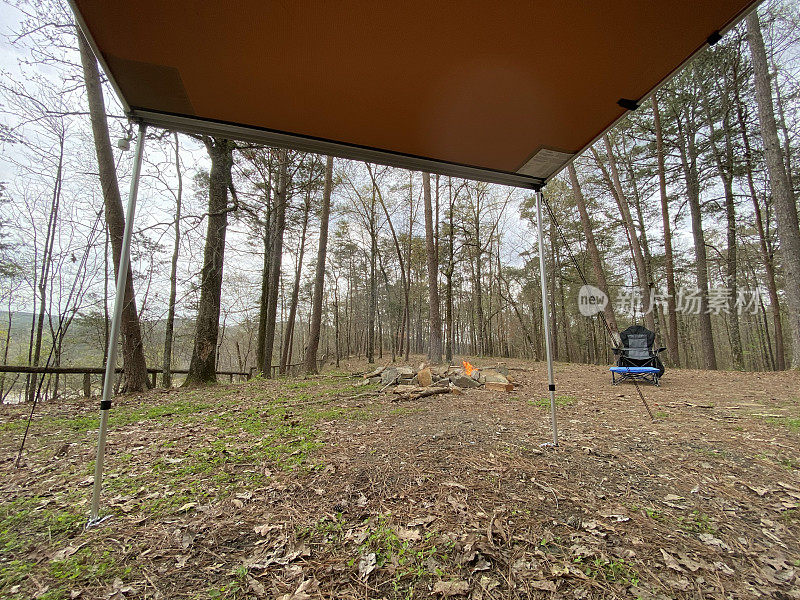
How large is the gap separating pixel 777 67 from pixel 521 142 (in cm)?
1251

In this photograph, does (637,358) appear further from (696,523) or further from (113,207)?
(113,207)

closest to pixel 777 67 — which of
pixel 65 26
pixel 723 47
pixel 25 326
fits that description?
pixel 723 47

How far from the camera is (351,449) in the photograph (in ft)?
8.61

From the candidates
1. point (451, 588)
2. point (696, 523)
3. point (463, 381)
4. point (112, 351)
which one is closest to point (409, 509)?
point (451, 588)

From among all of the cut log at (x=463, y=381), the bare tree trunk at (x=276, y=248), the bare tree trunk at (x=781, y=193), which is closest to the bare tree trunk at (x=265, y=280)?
the bare tree trunk at (x=276, y=248)

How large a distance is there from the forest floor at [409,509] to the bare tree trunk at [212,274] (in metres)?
2.53

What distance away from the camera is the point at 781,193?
6531mm

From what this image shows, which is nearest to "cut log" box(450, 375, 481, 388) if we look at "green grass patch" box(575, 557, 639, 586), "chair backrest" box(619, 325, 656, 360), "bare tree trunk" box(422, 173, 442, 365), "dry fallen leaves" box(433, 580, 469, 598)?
"bare tree trunk" box(422, 173, 442, 365)

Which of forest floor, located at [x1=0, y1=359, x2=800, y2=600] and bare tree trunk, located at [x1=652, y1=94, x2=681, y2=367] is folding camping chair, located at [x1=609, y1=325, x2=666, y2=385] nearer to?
forest floor, located at [x1=0, y1=359, x2=800, y2=600]

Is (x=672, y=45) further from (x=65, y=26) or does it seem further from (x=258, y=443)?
(x=65, y=26)

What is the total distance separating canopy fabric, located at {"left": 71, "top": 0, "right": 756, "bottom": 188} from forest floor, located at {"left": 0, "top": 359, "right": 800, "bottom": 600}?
2.50 meters

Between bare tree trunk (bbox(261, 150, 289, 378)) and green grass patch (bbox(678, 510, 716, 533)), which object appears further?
bare tree trunk (bbox(261, 150, 289, 378))

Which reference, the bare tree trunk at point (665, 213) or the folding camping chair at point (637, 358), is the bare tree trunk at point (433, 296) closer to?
the folding camping chair at point (637, 358)

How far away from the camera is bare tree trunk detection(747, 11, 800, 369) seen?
245 inches
